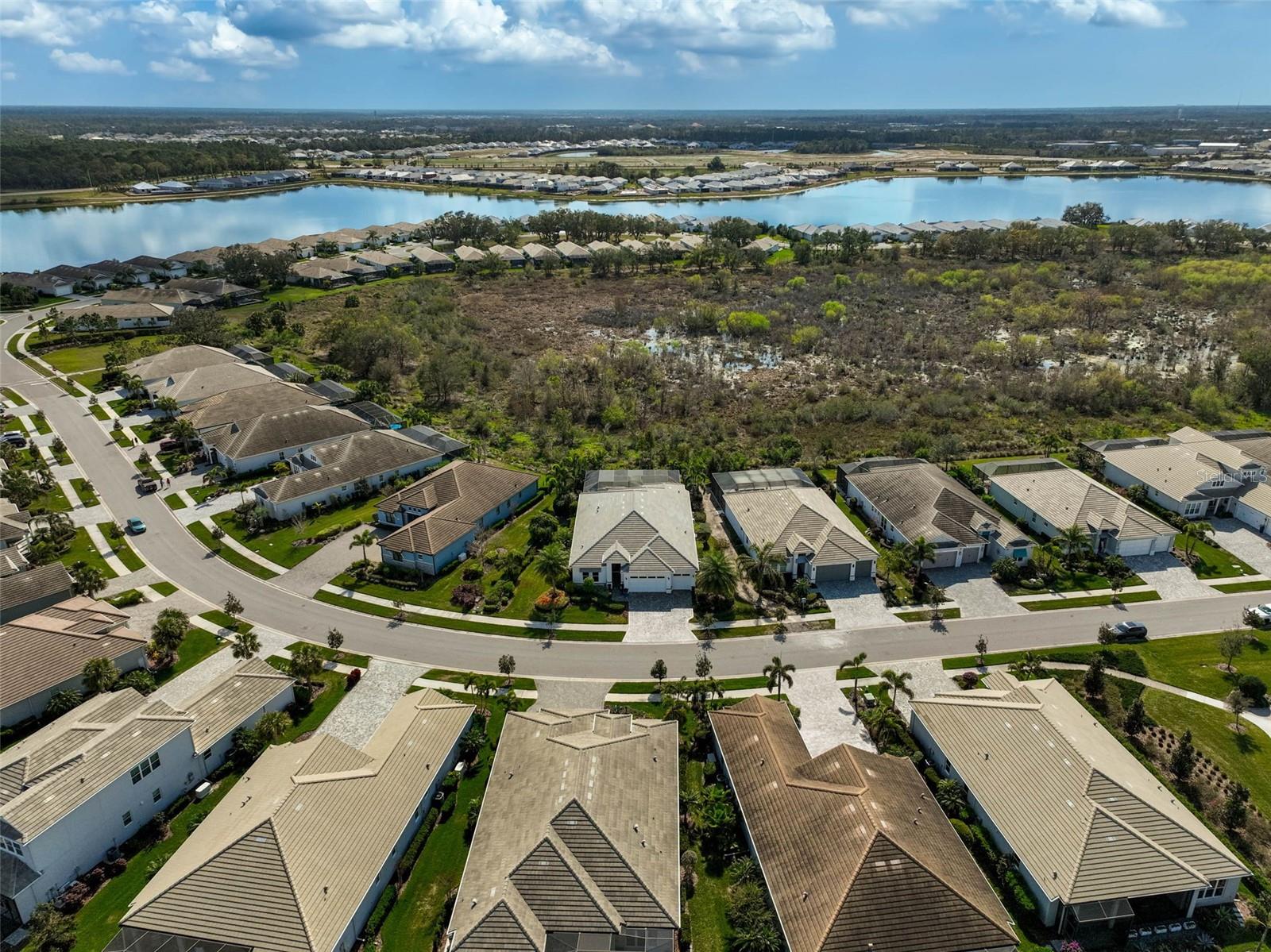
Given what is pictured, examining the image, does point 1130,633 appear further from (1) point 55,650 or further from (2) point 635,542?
(1) point 55,650

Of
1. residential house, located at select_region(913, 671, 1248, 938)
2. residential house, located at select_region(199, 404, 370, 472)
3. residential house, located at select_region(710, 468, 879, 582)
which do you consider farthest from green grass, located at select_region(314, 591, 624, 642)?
residential house, located at select_region(199, 404, 370, 472)

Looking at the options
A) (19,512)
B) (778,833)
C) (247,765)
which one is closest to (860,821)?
(778,833)

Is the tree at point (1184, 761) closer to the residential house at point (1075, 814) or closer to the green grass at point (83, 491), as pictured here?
the residential house at point (1075, 814)

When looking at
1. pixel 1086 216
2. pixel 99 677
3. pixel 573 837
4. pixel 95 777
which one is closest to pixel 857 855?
pixel 573 837

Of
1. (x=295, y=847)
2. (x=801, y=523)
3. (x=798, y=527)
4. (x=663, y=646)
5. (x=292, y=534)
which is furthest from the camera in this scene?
(x=292, y=534)

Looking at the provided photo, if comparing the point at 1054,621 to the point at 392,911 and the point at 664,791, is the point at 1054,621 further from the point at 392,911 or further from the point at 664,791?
the point at 392,911
